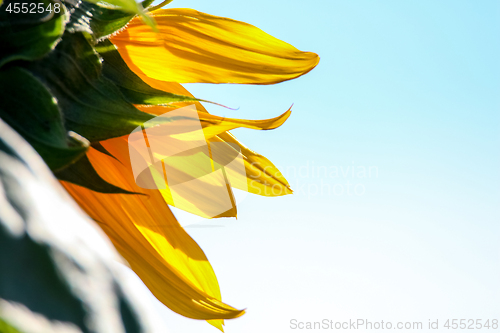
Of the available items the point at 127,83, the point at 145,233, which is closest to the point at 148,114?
the point at 127,83

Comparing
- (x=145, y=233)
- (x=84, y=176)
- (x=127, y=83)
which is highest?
(x=127, y=83)

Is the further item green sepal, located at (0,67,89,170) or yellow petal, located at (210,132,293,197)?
yellow petal, located at (210,132,293,197)

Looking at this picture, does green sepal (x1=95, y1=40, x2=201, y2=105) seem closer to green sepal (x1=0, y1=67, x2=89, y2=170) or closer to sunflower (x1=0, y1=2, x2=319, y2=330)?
sunflower (x1=0, y1=2, x2=319, y2=330)

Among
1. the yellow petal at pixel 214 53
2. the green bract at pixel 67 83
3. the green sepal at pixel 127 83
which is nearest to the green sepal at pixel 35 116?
the green bract at pixel 67 83

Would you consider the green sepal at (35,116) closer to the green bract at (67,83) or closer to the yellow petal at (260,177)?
the green bract at (67,83)

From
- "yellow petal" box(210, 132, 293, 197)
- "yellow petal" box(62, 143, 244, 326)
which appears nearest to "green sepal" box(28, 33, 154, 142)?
"yellow petal" box(62, 143, 244, 326)

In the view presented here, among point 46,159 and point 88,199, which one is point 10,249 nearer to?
point 46,159

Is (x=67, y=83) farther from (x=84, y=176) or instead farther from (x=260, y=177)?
(x=260, y=177)

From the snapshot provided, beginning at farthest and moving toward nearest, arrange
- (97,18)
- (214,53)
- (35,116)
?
(214,53) → (97,18) → (35,116)

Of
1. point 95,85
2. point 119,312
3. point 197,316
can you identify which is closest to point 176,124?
point 95,85
